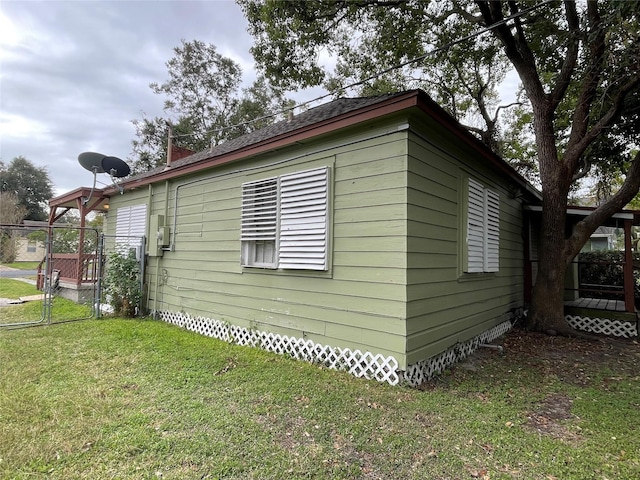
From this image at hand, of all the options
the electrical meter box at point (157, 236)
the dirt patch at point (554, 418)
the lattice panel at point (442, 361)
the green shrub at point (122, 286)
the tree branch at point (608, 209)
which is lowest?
the dirt patch at point (554, 418)

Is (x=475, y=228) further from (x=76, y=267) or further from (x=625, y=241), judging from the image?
(x=76, y=267)

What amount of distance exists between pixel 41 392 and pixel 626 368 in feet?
23.0

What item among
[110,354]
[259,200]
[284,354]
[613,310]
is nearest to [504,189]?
Answer: [613,310]

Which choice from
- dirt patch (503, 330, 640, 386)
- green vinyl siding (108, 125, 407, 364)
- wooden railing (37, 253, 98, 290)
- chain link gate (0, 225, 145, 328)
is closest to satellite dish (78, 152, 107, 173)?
chain link gate (0, 225, 145, 328)

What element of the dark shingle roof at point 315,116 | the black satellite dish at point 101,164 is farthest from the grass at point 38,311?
the dark shingle roof at point 315,116

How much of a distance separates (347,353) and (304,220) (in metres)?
1.75

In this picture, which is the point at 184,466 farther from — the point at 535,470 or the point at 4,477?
the point at 535,470

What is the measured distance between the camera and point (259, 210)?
509cm

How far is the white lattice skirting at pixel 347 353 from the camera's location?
11.9 ft

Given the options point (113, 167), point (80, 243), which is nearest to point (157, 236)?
point (113, 167)

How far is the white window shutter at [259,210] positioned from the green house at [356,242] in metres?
0.02

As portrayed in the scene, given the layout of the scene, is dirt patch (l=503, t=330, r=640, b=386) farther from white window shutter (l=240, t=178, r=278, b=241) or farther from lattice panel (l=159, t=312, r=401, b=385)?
white window shutter (l=240, t=178, r=278, b=241)

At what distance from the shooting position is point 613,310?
6582 mm

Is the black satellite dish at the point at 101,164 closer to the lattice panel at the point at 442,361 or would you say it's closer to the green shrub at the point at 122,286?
the green shrub at the point at 122,286
